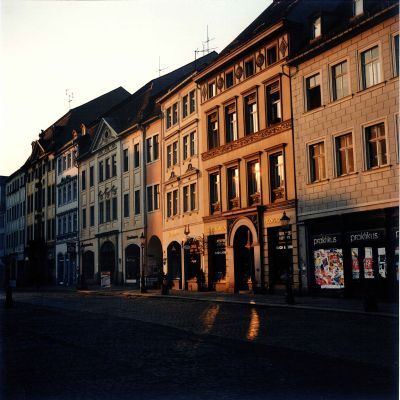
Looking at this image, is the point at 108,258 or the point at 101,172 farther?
the point at 101,172

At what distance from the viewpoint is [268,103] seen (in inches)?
1234

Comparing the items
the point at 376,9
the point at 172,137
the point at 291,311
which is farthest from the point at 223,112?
the point at 291,311

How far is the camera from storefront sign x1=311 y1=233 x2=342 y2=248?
26091 millimetres

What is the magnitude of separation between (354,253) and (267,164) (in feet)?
24.9

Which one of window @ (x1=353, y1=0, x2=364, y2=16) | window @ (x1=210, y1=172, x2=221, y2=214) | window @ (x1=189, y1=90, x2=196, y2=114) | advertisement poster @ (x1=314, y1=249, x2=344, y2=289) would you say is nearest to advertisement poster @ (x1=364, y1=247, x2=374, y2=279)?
advertisement poster @ (x1=314, y1=249, x2=344, y2=289)

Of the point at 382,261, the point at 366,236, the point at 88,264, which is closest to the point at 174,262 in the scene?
the point at 88,264

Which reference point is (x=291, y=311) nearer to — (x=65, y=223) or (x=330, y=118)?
(x=330, y=118)

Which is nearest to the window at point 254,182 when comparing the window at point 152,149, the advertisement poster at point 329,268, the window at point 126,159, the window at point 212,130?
the window at point 212,130

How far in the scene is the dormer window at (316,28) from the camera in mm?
27641

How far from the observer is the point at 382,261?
77.7ft

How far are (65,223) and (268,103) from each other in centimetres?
3671

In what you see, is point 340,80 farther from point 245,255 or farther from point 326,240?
point 245,255

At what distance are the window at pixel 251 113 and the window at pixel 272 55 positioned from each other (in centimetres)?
216

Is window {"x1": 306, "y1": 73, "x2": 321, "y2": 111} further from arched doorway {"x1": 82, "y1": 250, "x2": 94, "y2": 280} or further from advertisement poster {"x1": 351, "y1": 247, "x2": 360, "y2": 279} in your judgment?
arched doorway {"x1": 82, "y1": 250, "x2": 94, "y2": 280}
